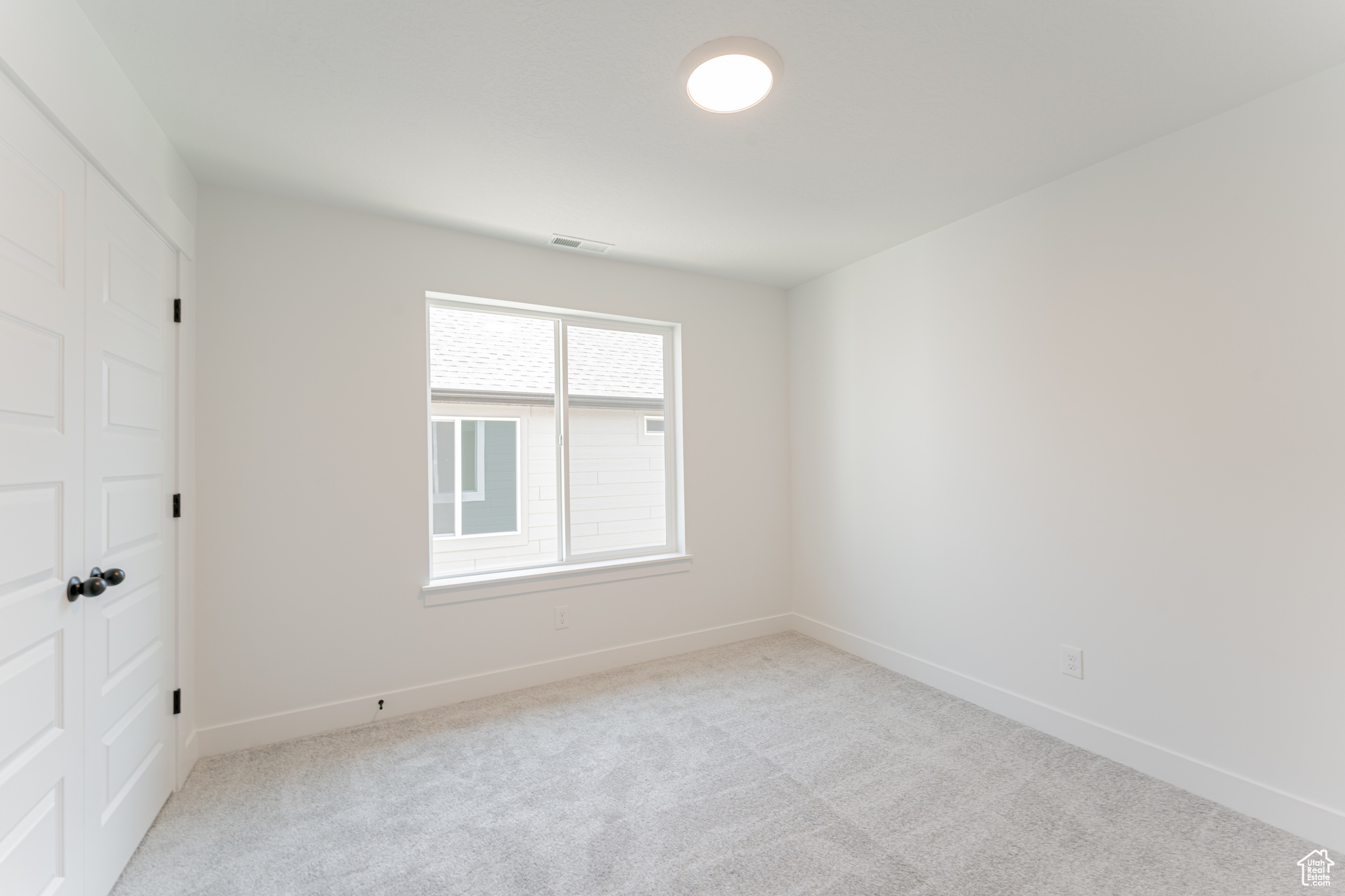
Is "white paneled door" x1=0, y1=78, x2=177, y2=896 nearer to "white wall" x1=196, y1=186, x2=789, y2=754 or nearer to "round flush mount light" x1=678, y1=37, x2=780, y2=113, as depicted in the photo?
→ "white wall" x1=196, y1=186, x2=789, y2=754

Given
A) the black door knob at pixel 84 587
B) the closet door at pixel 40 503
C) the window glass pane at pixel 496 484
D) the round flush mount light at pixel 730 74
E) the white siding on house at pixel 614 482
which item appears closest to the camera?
the closet door at pixel 40 503

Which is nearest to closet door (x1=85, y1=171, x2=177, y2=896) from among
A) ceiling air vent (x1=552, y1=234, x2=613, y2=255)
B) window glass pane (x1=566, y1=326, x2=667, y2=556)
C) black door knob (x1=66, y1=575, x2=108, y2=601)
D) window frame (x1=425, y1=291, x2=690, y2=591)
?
black door knob (x1=66, y1=575, x2=108, y2=601)

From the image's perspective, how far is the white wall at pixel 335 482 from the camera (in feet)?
8.66

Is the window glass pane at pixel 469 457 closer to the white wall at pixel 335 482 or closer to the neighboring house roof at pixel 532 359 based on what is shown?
the neighboring house roof at pixel 532 359

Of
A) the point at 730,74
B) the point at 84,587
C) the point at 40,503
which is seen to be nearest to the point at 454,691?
the point at 84,587

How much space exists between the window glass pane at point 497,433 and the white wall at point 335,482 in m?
0.21

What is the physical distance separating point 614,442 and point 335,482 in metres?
1.61

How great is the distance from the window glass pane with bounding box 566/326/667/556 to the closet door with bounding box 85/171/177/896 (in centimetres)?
195

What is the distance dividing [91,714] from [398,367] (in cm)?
181

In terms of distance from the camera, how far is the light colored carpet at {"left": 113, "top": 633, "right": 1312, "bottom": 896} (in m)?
1.82

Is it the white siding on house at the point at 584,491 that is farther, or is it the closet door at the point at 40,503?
the white siding on house at the point at 584,491

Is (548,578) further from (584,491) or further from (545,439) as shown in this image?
(545,439)

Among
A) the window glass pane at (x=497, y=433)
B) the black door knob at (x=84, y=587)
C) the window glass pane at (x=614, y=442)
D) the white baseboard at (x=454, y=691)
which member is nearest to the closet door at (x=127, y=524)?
the black door knob at (x=84, y=587)

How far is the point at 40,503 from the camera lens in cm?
145
